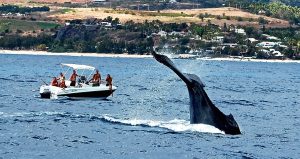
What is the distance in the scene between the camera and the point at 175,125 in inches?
2349

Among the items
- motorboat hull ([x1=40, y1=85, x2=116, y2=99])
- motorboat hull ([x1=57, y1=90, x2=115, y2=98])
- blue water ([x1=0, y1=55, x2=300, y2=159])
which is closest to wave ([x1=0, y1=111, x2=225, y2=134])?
blue water ([x1=0, y1=55, x2=300, y2=159])

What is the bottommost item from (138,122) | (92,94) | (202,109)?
(92,94)

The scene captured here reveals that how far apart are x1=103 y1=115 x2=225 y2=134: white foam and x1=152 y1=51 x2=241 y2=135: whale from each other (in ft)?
1.13

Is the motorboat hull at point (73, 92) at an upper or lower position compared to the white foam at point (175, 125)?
lower

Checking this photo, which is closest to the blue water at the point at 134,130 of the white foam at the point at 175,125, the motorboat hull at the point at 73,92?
the white foam at the point at 175,125

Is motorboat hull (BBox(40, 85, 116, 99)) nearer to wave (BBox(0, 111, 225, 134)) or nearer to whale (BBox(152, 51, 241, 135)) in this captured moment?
wave (BBox(0, 111, 225, 134))

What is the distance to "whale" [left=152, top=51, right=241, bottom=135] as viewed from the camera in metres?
50.5

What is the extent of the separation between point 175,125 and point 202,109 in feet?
27.1

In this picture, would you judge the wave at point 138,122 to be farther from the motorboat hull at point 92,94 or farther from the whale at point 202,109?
the motorboat hull at point 92,94

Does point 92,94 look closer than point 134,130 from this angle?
No

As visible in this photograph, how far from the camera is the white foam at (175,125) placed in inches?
2098

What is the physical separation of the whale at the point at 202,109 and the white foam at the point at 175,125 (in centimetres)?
34

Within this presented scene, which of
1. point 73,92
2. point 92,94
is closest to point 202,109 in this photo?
point 92,94

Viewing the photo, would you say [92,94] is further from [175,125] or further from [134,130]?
[134,130]
